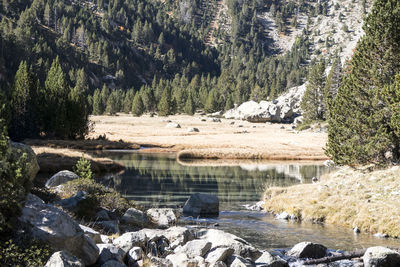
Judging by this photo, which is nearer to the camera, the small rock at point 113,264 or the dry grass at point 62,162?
the small rock at point 113,264

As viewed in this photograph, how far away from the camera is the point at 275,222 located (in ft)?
77.9

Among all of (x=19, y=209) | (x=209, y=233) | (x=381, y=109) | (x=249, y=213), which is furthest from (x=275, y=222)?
(x=19, y=209)

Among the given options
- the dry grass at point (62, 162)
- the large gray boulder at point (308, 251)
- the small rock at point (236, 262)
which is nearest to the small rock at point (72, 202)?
the small rock at point (236, 262)

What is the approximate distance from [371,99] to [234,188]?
13420 mm

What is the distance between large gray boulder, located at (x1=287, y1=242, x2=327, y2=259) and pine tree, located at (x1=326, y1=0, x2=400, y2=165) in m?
13.4

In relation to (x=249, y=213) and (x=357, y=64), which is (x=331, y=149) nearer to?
(x=357, y=64)

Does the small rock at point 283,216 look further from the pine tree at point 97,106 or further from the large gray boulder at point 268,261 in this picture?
the pine tree at point 97,106

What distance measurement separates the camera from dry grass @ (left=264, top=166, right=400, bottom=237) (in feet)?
71.7

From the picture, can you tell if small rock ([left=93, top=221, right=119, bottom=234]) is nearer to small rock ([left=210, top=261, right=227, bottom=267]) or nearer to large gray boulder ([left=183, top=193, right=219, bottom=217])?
small rock ([left=210, top=261, right=227, bottom=267])

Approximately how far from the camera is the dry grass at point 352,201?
21844 millimetres

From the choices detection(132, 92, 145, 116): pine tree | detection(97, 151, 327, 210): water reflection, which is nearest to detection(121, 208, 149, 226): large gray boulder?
detection(97, 151, 327, 210): water reflection

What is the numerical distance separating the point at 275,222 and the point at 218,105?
499 feet

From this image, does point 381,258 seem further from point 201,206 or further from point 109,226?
point 201,206

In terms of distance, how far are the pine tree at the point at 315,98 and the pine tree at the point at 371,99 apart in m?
87.4
